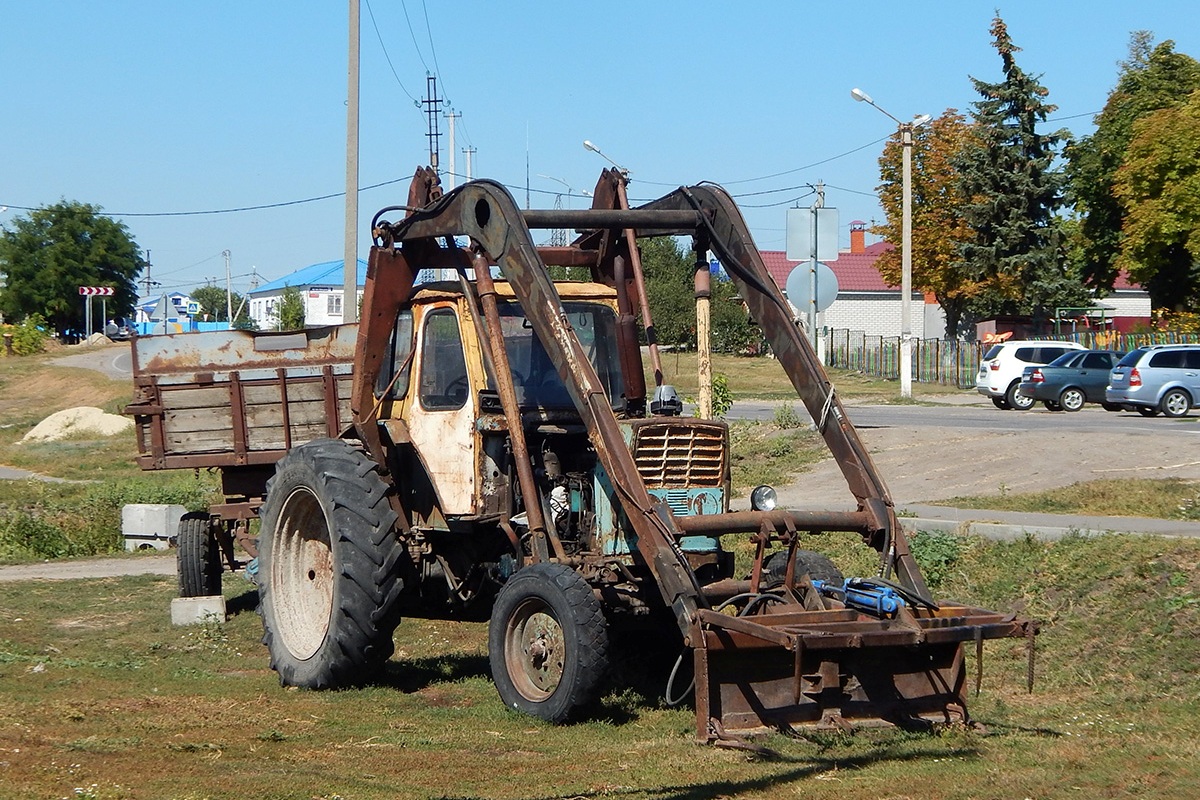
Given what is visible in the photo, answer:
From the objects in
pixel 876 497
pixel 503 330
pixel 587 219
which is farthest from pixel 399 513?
pixel 876 497

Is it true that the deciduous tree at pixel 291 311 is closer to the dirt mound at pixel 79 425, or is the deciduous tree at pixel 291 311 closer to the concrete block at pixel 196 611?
the dirt mound at pixel 79 425

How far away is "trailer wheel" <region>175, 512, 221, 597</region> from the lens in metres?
13.6

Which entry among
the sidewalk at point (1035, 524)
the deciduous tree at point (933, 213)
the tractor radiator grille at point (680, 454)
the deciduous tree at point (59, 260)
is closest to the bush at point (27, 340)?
the deciduous tree at point (59, 260)

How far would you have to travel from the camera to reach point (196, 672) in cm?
1055

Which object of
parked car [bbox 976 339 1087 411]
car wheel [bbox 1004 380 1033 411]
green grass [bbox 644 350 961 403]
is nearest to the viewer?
car wheel [bbox 1004 380 1033 411]

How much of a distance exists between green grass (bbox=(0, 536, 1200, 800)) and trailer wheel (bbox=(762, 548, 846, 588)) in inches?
38.7

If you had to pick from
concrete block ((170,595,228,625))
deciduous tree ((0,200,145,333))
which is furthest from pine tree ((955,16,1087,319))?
deciduous tree ((0,200,145,333))

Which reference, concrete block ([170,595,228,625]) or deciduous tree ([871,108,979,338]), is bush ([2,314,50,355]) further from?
concrete block ([170,595,228,625])

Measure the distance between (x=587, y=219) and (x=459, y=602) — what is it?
297cm

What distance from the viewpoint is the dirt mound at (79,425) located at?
3950 cm

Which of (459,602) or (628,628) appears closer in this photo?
(628,628)

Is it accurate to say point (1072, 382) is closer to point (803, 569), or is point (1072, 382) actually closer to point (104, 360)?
point (803, 569)

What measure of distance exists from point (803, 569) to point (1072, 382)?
2988 cm

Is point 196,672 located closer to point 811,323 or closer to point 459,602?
point 459,602
